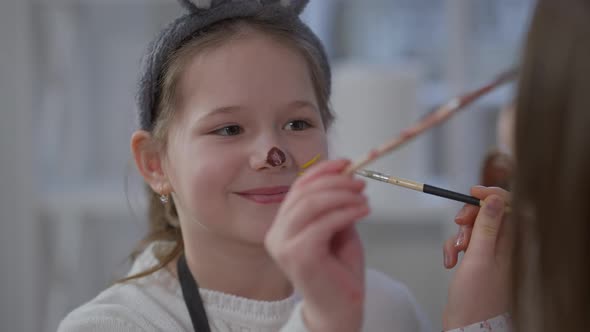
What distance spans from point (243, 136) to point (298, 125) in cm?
10

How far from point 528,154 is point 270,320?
24.1 inches

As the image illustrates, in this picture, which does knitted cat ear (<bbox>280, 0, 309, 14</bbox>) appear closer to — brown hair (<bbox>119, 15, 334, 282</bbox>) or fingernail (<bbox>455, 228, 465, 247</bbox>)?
brown hair (<bbox>119, 15, 334, 282</bbox>)

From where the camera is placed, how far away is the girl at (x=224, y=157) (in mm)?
1021

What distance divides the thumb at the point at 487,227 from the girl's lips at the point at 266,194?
0.28m

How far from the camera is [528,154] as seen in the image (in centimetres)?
62

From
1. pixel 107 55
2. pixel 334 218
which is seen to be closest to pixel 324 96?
pixel 334 218

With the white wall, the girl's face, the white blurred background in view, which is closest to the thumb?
the girl's face

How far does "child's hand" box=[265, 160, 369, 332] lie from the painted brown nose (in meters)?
0.25

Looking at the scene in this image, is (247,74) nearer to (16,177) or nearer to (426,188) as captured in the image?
(426,188)

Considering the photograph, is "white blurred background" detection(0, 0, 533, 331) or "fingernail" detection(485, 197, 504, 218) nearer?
"fingernail" detection(485, 197, 504, 218)

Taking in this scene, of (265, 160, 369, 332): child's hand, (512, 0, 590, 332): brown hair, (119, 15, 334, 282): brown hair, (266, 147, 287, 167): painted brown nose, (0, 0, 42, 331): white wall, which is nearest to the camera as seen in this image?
(512, 0, 590, 332): brown hair

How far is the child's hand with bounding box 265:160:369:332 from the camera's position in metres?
0.72

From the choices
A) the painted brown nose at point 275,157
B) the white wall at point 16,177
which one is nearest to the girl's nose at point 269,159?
the painted brown nose at point 275,157

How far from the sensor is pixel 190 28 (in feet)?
3.61
